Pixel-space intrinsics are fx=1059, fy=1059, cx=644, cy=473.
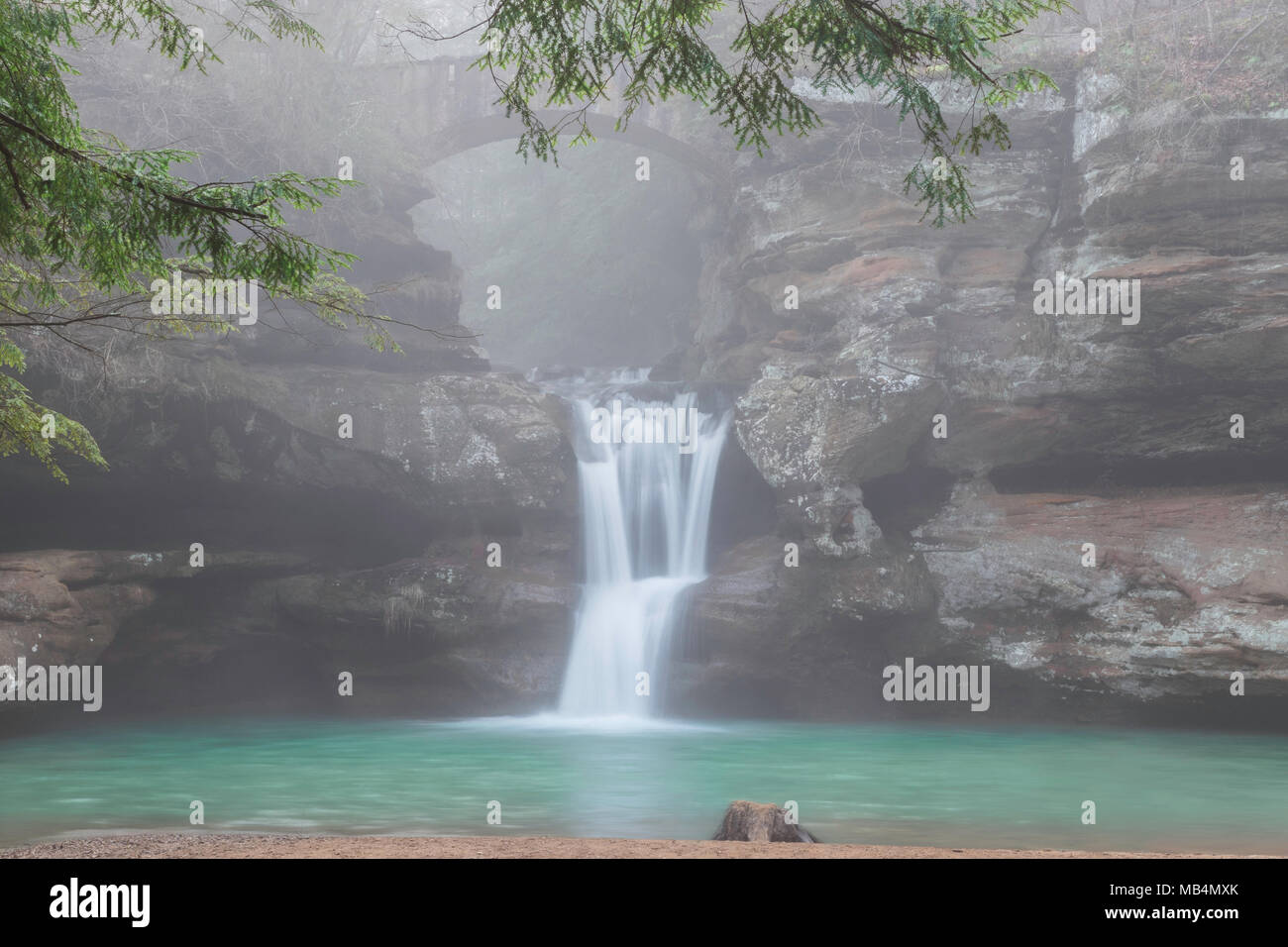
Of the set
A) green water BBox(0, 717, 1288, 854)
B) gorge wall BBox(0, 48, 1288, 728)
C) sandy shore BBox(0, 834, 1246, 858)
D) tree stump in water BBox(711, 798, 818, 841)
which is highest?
gorge wall BBox(0, 48, 1288, 728)

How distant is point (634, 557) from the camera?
22375 millimetres

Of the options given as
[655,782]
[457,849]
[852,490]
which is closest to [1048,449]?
[852,490]

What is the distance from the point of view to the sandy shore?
702 centimetres

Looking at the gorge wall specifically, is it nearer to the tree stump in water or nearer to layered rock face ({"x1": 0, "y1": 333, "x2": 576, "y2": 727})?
layered rock face ({"x1": 0, "y1": 333, "x2": 576, "y2": 727})

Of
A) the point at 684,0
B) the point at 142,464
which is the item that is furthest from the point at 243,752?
the point at 684,0

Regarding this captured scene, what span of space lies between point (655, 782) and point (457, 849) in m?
6.73

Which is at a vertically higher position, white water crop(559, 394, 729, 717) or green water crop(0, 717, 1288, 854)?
white water crop(559, 394, 729, 717)

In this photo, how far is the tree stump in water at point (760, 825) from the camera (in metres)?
8.48

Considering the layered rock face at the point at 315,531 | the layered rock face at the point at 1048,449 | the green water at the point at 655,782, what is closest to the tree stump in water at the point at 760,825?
the green water at the point at 655,782

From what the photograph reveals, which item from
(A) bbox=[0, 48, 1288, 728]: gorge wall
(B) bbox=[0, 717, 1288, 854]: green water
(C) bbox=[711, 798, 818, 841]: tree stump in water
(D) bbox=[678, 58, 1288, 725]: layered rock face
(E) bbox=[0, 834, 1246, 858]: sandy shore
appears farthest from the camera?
(A) bbox=[0, 48, 1288, 728]: gorge wall

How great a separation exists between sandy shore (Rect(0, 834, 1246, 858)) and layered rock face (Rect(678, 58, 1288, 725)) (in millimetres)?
12094

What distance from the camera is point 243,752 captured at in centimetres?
1620

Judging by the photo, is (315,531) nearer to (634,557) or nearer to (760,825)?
(634,557)

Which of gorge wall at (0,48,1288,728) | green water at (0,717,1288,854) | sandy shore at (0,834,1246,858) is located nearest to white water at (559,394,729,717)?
gorge wall at (0,48,1288,728)
